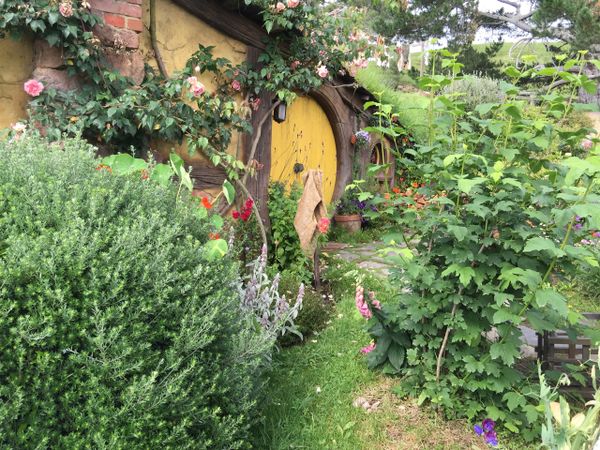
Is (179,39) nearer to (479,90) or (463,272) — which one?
(463,272)

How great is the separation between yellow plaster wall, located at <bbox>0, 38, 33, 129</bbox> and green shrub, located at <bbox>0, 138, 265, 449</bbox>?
1.63 meters

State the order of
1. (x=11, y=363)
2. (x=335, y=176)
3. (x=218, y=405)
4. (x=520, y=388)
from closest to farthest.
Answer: (x=11, y=363) → (x=218, y=405) → (x=520, y=388) → (x=335, y=176)

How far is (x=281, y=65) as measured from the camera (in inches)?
186

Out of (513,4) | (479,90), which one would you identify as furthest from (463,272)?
(513,4)

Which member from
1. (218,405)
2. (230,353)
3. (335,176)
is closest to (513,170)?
(230,353)

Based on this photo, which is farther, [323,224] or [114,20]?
[323,224]

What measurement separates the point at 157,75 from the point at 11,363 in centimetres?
305

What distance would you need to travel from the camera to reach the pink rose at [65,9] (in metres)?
3.10

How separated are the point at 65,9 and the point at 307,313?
2.71m

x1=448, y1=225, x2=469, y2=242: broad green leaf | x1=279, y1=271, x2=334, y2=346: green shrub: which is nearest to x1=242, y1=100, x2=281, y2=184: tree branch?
x1=279, y1=271, x2=334, y2=346: green shrub

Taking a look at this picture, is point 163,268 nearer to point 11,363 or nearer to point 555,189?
point 11,363

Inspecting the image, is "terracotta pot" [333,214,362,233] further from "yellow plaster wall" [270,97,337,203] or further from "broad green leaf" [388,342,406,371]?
"broad green leaf" [388,342,406,371]

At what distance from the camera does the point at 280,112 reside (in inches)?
207

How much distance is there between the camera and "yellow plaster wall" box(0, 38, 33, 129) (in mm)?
3248
